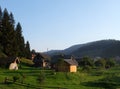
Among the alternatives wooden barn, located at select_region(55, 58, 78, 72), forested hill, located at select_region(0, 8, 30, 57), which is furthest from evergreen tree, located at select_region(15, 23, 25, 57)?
wooden barn, located at select_region(55, 58, 78, 72)

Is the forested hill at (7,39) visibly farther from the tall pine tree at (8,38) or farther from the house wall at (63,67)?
the house wall at (63,67)

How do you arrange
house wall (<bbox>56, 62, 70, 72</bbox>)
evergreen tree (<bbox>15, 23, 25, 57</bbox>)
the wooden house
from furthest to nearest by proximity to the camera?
1. the wooden house
2. evergreen tree (<bbox>15, 23, 25, 57</bbox>)
3. house wall (<bbox>56, 62, 70, 72</bbox>)

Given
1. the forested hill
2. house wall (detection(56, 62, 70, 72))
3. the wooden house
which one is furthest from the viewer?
the wooden house

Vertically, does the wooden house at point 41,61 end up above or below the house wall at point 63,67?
above

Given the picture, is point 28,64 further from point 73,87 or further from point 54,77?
point 73,87

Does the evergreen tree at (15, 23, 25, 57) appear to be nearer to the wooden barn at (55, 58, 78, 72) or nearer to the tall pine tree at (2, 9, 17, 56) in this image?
the tall pine tree at (2, 9, 17, 56)

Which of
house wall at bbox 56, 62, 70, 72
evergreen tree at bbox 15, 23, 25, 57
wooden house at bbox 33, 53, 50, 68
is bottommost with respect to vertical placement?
house wall at bbox 56, 62, 70, 72

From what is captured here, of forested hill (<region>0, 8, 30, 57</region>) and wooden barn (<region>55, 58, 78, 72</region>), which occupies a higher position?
forested hill (<region>0, 8, 30, 57</region>)

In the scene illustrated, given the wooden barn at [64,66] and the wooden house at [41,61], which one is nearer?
the wooden barn at [64,66]

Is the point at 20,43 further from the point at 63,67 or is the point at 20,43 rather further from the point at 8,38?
the point at 63,67

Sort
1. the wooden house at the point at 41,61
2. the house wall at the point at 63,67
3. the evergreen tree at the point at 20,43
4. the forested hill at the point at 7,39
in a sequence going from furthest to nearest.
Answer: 1. the wooden house at the point at 41,61
2. the evergreen tree at the point at 20,43
3. the forested hill at the point at 7,39
4. the house wall at the point at 63,67

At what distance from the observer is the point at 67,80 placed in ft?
210

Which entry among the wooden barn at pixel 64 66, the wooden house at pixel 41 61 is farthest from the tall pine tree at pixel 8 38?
the wooden barn at pixel 64 66

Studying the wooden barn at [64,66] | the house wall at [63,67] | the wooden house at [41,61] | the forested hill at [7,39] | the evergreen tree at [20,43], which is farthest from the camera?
the wooden house at [41,61]
